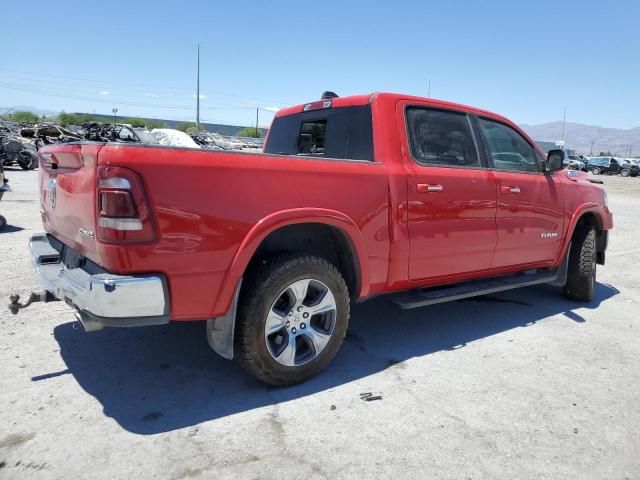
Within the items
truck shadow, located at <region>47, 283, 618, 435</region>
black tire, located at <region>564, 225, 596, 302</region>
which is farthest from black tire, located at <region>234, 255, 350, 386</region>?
black tire, located at <region>564, 225, 596, 302</region>

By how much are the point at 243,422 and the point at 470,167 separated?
2.65 metres

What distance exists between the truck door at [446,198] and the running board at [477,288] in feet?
0.52

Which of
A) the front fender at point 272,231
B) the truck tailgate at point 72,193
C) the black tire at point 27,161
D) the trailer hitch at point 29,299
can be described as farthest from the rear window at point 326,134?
the black tire at point 27,161

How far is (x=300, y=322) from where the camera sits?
10.4 ft

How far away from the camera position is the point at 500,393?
128 inches

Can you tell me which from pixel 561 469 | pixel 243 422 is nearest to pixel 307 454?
pixel 243 422

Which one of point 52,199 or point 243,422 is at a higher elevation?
point 52,199

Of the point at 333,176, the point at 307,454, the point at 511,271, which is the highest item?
the point at 333,176

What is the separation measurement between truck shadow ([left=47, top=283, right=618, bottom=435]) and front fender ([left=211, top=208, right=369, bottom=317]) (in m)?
0.64

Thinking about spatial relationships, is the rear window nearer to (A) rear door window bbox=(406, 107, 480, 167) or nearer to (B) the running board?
(A) rear door window bbox=(406, 107, 480, 167)

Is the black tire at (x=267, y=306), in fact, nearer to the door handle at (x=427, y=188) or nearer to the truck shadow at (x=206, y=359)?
the truck shadow at (x=206, y=359)

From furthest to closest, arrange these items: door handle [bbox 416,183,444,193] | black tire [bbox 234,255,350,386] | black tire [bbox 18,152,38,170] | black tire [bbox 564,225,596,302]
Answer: black tire [bbox 18,152,38,170] → black tire [bbox 564,225,596,302] → door handle [bbox 416,183,444,193] → black tire [bbox 234,255,350,386]

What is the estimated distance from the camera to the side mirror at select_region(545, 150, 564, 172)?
469 cm

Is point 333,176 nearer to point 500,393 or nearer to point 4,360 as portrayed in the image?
point 500,393
